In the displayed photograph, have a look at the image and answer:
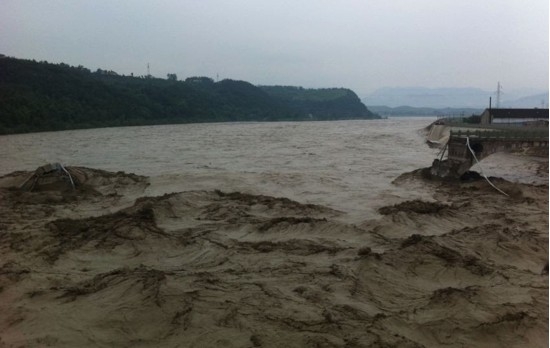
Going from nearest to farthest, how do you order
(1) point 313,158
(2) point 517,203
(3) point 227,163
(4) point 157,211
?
(4) point 157,211, (2) point 517,203, (3) point 227,163, (1) point 313,158

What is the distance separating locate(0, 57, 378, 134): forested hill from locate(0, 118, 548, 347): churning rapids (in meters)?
47.8

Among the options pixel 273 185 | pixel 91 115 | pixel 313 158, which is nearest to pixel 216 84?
pixel 91 115

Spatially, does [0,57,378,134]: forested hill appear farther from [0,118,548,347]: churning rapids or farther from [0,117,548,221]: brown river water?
[0,118,548,347]: churning rapids

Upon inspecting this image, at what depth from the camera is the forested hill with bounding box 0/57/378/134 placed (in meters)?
59.5

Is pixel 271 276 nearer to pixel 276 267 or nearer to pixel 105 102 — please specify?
pixel 276 267

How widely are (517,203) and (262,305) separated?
10558 millimetres

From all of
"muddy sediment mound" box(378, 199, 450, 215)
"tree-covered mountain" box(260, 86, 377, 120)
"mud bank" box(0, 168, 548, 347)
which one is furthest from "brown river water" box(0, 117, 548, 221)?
"tree-covered mountain" box(260, 86, 377, 120)

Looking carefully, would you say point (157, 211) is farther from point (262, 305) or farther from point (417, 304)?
point (417, 304)

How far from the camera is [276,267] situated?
8.08 meters

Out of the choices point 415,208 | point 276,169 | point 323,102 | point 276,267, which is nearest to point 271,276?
point 276,267

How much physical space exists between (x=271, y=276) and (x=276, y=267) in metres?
0.45

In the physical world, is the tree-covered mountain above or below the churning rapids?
above

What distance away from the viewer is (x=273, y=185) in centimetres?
1747

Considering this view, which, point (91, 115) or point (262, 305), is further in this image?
point (91, 115)
